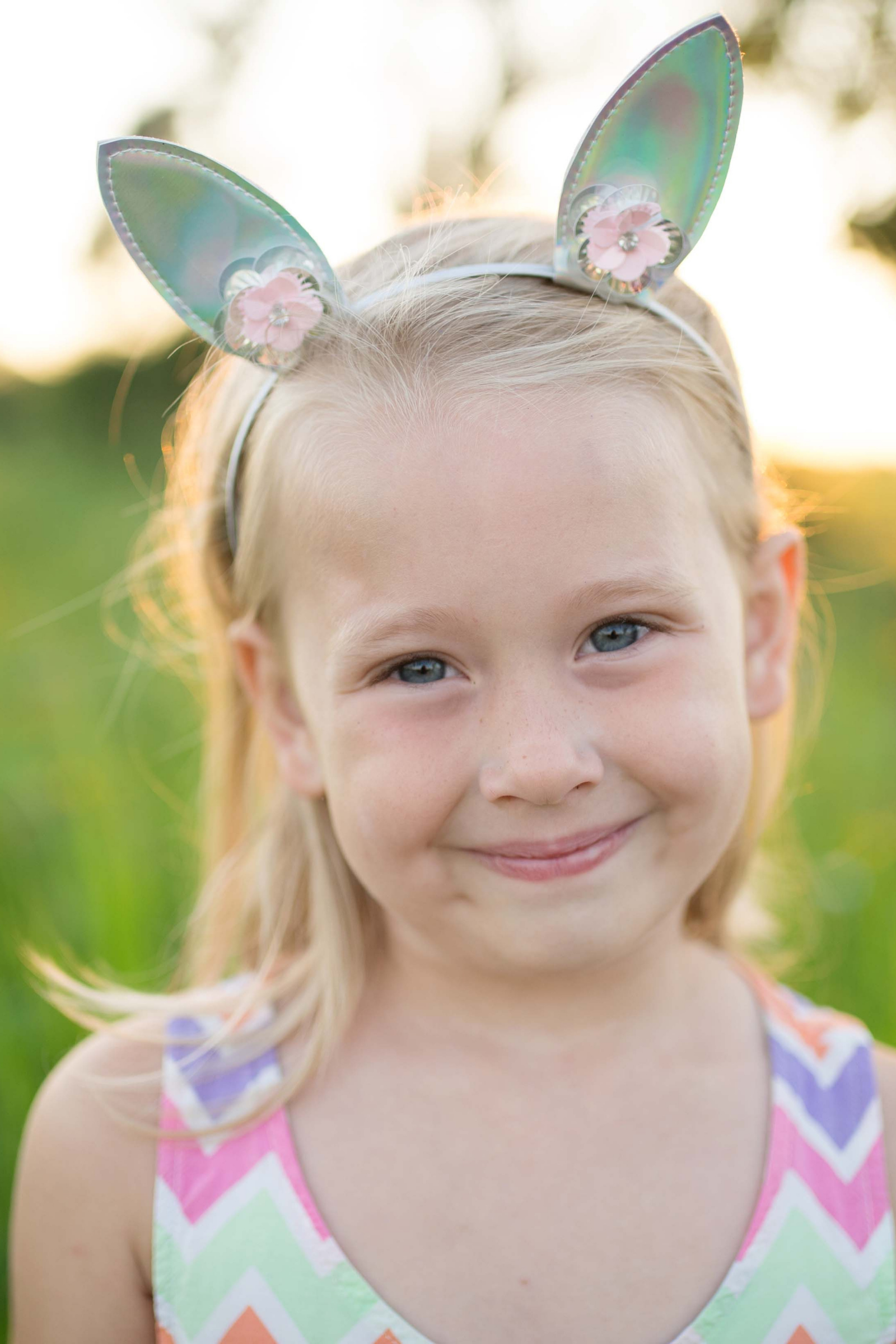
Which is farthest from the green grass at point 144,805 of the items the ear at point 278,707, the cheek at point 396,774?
the cheek at point 396,774

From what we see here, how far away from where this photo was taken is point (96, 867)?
255 centimetres

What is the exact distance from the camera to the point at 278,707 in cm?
159

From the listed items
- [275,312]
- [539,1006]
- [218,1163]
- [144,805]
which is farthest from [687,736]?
[144,805]

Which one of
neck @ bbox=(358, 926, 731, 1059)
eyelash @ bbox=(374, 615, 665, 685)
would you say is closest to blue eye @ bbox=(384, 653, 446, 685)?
eyelash @ bbox=(374, 615, 665, 685)

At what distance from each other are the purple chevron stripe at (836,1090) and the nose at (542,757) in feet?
1.88

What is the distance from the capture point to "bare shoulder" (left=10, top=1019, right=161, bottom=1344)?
57.2 inches

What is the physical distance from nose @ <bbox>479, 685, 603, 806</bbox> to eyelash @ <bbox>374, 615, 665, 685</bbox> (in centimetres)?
10

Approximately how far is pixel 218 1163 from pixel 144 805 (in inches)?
71.7

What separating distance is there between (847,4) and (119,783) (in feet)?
12.7

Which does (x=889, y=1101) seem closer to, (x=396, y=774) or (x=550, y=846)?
(x=550, y=846)

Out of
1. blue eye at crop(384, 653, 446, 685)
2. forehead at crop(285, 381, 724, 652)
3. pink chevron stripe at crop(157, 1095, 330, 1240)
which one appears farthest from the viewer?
pink chevron stripe at crop(157, 1095, 330, 1240)

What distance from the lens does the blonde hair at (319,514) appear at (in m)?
1.36

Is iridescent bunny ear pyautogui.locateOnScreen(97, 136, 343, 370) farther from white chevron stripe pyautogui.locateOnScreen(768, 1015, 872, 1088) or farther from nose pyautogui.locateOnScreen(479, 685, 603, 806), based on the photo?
white chevron stripe pyautogui.locateOnScreen(768, 1015, 872, 1088)

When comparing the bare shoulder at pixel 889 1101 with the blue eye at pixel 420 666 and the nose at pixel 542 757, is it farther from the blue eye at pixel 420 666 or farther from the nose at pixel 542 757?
the blue eye at pixel 420 666
